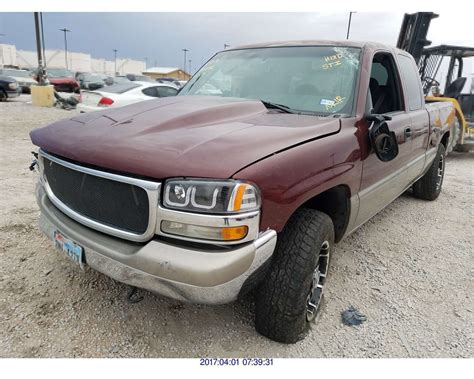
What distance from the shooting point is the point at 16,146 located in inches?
281

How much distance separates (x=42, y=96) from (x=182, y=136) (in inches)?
621

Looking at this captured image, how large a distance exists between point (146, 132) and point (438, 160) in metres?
4.41

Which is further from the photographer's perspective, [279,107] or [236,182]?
[279,107]

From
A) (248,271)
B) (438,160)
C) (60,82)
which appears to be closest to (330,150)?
(248,271)

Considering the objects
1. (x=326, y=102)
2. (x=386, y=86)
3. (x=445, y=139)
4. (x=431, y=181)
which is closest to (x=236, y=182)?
(x=326, y=102)

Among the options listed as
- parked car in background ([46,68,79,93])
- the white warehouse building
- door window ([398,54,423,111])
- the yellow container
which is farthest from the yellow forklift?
the white warehouse building

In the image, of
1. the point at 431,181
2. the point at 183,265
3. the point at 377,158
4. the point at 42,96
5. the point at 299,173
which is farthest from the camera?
the point at 42,96

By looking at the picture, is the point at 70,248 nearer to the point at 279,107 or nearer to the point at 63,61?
the point at 279,107

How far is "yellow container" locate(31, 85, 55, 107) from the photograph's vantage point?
15.0 meters

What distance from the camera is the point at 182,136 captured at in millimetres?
1918

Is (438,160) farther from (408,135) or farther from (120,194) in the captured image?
(120,194)

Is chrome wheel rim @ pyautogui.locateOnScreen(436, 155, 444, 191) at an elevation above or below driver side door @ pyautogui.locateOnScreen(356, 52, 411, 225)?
below

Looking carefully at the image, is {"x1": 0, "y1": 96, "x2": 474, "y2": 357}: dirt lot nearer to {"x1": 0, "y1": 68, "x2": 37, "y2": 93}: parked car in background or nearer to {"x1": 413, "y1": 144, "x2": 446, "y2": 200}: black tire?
{"x1": 413, "y1": 144, "x2": 446, "y2": 200}: black tire

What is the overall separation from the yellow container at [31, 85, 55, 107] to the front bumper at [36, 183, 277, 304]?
15.6 m
